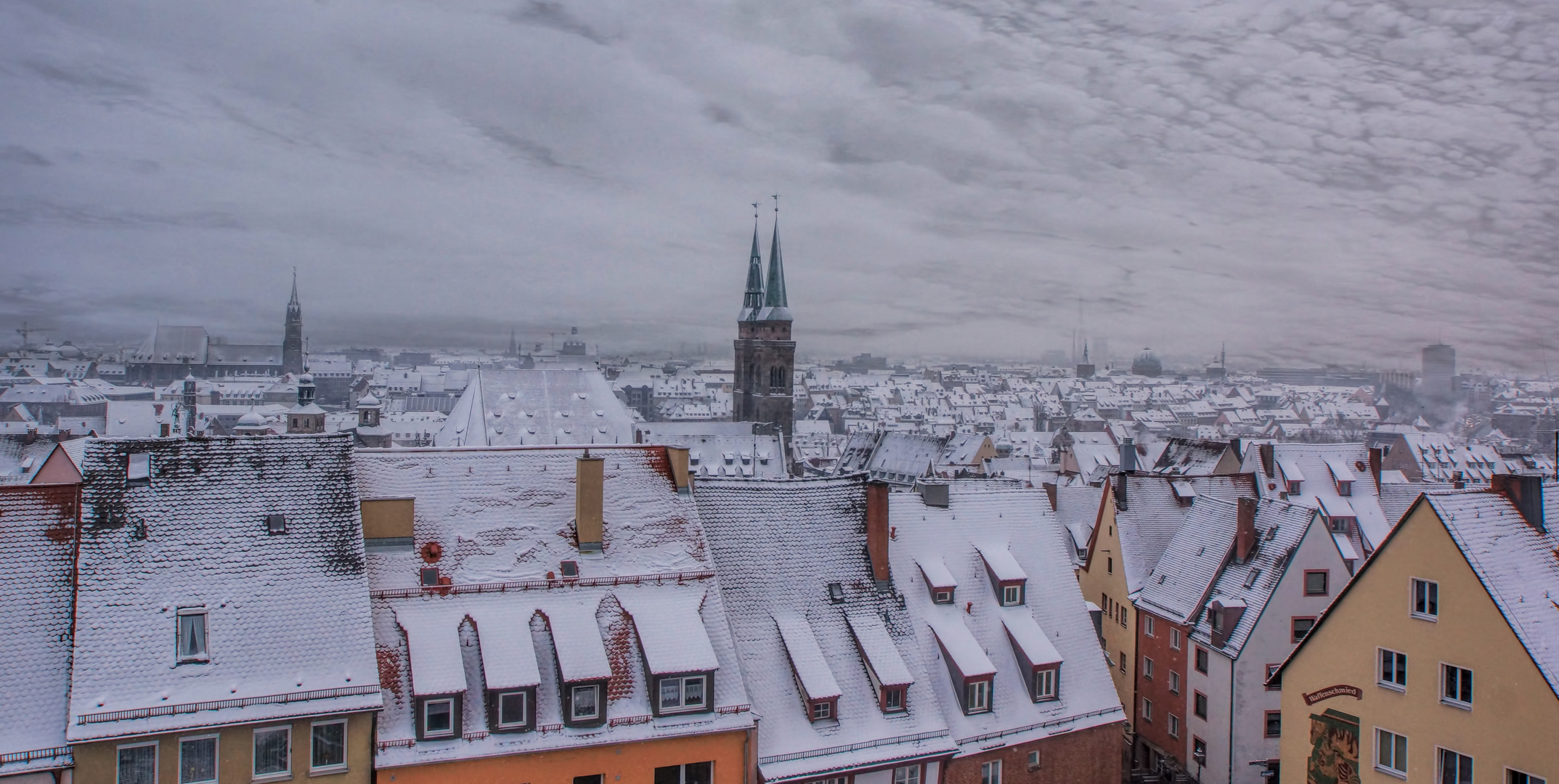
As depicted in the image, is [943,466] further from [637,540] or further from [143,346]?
[143,346]

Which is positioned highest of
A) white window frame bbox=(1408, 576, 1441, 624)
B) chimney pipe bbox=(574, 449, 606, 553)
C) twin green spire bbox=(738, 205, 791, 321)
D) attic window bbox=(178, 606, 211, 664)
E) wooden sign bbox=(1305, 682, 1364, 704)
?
twin green spire bbox=(738, 205, 791, 321)

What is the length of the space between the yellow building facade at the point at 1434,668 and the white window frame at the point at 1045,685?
5630mm

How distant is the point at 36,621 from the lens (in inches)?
655

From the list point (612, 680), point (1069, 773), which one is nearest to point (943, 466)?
point (1069, 773)

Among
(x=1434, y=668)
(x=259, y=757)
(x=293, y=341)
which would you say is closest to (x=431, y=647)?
(x=259, y=757)

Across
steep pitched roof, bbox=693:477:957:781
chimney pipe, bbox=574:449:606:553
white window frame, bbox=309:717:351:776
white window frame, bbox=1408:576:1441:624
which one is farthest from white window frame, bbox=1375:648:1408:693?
white window frame, bbox=309:717:351:776

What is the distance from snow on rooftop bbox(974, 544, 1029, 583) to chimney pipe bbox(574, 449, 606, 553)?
1038 cm

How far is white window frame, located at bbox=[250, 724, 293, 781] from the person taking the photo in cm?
1652

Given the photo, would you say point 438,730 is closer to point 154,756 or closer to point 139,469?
point 154,756

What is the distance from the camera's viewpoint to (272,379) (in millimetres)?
174750

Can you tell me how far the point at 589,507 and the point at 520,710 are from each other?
458 cm

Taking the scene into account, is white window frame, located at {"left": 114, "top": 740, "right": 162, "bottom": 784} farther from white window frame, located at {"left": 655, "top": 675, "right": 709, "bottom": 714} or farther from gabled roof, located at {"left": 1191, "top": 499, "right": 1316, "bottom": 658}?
gabled roof, located at {"left": 1191, "top": 499, "right": 1316, "bottom": 658}

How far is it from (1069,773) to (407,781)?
15260 mm

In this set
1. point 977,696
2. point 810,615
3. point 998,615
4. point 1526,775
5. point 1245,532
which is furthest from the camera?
point 1245,532
